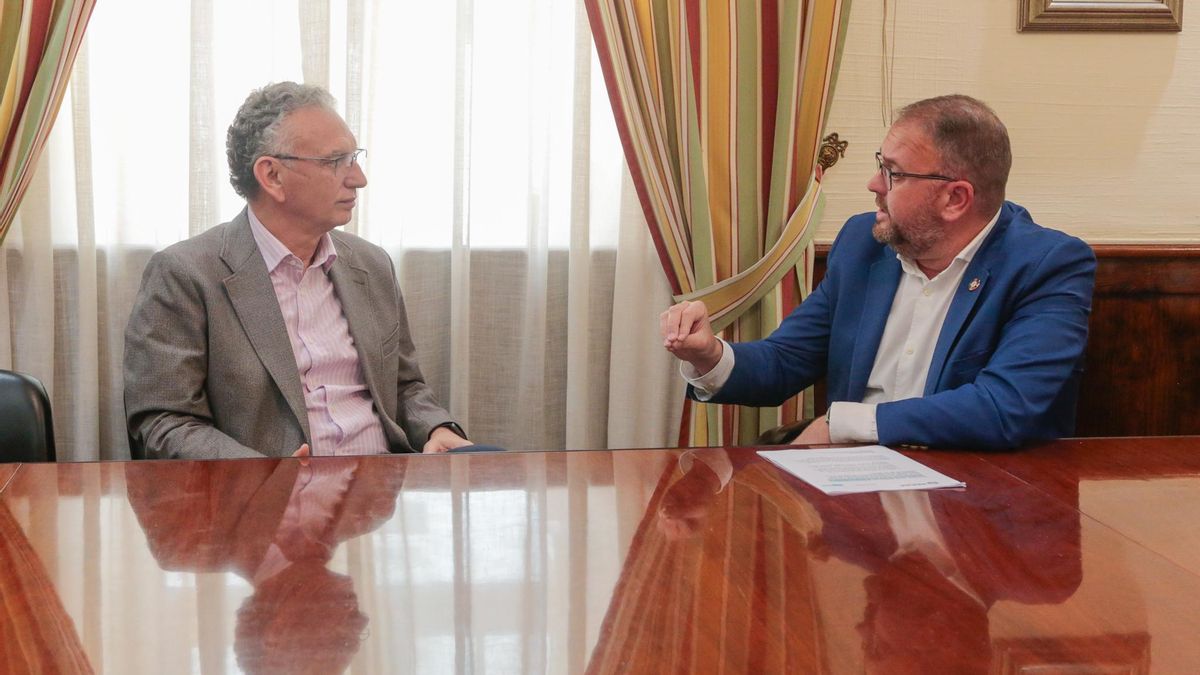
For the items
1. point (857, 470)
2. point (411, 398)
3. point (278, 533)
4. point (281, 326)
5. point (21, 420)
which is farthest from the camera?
point (411, 398)

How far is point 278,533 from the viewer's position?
1389 mm

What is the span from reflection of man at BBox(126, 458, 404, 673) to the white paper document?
2.01ft

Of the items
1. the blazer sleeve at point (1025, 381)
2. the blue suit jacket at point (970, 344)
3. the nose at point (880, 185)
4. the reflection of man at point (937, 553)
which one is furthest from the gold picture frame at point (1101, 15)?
the reflection of man at point (937, 553)

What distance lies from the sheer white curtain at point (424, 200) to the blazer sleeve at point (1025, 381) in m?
1.06

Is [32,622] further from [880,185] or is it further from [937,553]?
[880,185]

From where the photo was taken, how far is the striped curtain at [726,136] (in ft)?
9.45

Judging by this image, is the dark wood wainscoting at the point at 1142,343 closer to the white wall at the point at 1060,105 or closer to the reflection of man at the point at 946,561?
the white wall at the point at 1060,105

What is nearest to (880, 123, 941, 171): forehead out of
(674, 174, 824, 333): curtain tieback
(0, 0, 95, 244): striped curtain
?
(674, 174, 824, 333): curtain tieback

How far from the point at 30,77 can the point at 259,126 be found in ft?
2.11

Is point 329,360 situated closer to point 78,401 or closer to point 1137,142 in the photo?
point 78,401

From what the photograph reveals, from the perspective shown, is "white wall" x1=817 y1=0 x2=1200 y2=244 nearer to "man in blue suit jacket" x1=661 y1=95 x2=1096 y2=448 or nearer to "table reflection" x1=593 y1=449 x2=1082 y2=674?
"man in blue suit jacket" x1=661 y1=95 x2=1096 y2=448

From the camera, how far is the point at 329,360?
2.40 meters

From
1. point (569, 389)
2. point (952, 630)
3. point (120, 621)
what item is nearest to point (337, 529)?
point (120, 621)

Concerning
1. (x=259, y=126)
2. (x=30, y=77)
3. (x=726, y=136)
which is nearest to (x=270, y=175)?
(x=259, y=126)
